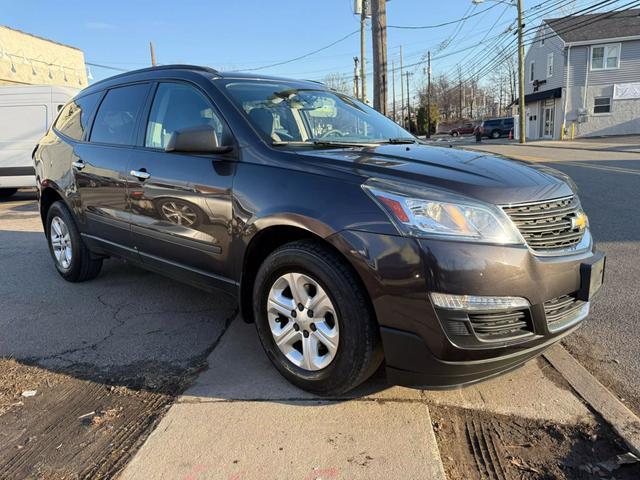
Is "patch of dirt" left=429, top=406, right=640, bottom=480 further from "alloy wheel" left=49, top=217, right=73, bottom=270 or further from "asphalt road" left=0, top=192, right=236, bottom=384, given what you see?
"alloy wheel" left=49, top=217, right=73, bottom=270

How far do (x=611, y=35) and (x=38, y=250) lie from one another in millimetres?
36113

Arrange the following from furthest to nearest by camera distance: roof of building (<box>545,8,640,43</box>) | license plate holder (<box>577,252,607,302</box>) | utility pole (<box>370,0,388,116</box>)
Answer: roof of building (<box>545,8,640,43</box>) < utility pole (<box>370,0,388,116</box>) < license plate holder (<box>577,252,607,302</box>)

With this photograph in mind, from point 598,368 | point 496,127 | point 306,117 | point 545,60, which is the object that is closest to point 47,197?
point 306,117

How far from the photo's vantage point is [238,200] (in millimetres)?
2957

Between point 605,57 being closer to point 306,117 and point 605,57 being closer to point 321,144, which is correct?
point 306,117

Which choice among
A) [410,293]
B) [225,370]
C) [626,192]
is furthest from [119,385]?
[626,192]

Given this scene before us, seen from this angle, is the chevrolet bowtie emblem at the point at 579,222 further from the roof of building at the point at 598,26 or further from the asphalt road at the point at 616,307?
the roof of building at the point at 598,26

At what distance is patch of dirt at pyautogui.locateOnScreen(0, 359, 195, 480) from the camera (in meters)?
2.27

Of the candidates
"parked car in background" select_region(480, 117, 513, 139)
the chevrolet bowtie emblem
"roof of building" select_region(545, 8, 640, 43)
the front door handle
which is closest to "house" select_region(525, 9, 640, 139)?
"roof of building" select_region(545, 8, 640, 43)

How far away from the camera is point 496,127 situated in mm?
42531

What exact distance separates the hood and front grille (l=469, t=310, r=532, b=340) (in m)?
0.53

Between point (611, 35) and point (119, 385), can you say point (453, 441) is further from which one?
point (611, 35)

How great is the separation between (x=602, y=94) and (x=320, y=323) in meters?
36.1

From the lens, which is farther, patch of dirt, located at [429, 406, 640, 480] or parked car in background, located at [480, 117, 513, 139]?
parked car in background, located at [480, 117, 513, 139]
